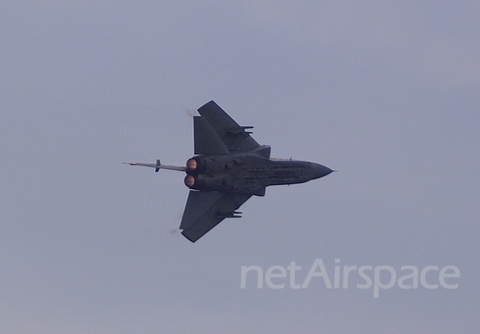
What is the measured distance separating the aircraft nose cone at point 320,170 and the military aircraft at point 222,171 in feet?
3.09

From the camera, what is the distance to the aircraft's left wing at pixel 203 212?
393ft

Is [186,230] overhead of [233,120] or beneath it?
beneath

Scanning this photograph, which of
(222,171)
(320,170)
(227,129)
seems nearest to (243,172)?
(222,171)

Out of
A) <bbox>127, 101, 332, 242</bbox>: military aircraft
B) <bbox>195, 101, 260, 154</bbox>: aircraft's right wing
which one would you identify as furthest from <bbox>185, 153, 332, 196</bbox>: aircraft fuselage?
<bbox>195, 101, 260, 154</bbox>: aircraft's right wing

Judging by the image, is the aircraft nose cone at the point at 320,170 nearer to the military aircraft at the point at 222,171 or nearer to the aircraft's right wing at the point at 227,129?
A: the military aircraft at the point at 222,171

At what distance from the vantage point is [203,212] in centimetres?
12025

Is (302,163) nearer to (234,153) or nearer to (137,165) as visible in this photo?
(234,153)

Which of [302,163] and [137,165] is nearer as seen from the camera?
[137,165]

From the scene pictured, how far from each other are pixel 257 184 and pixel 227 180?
9.44ft

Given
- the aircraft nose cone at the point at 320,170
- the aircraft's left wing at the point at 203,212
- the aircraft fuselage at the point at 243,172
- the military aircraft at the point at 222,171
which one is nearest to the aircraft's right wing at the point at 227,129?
the military aircraft at the point at 222,171

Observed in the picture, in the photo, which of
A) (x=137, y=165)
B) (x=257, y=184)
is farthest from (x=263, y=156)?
(x=137, y=165)

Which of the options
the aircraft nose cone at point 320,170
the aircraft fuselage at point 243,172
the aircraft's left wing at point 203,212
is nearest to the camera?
the aircraft fuselage at point 243,172

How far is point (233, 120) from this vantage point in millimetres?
121750

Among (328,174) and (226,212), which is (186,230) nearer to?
(226,212)
